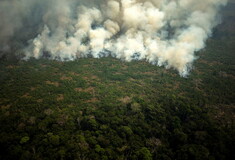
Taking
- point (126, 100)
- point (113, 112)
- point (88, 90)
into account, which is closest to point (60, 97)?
point (88, 90)

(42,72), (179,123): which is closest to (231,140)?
(179,123)

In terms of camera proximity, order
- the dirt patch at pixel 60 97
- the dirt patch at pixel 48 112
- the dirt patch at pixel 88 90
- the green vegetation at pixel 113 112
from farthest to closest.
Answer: the dirt patch at pixel 88 90, the dirt patch at pixel 60 97, the dirt patch at pixel 48 112, the green vegetation at pixel 113 112

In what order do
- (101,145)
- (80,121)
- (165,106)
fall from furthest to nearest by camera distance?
1. (165,106)
2. (80,121)
3. (101,145)

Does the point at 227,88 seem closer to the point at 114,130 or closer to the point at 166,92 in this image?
the point at 166,92

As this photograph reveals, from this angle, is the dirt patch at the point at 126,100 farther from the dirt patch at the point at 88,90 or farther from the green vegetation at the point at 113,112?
the dirt patch at the point at 88,90

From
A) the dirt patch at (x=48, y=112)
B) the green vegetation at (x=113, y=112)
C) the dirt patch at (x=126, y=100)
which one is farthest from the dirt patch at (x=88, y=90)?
the dirt patch at (x=48, y=112)

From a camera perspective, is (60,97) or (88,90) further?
(88,90)

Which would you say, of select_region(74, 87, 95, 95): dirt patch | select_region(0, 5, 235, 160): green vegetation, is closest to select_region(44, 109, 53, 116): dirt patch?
select_region(0, 5, 235, 160): green vegetation

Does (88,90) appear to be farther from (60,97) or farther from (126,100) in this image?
(126,100)

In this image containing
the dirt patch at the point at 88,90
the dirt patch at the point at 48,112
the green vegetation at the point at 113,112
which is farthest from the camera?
the dirt patch at the point at 88,90
